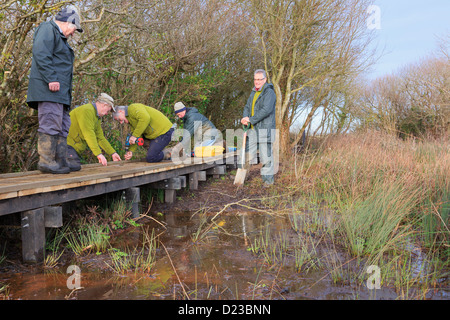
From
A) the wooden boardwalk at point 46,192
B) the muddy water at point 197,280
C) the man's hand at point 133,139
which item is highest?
the man's hand at point 133,139

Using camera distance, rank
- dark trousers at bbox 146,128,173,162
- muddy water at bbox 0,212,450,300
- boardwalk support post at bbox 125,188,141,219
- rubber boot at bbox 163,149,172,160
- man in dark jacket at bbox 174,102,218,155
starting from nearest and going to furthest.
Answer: muddy water at bbox 0,212,450,300, boardwalk support post at bbox 125,188,141,219, dark trousers at bbox 146,128,173,162, rubber boot at bbox 163,149,172,160, man in dark jacket at bbox 174,102,218,155

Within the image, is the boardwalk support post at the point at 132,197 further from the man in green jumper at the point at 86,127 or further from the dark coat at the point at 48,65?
the dark coat at the point at 48,65

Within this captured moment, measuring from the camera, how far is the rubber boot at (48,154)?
12.7 ft

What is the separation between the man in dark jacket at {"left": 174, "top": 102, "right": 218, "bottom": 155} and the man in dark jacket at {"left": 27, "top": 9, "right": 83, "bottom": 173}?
2.91 meters

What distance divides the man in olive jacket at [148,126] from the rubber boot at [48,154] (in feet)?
4.84

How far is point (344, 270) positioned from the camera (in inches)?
123

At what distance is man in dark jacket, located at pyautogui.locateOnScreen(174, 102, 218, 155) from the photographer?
682cm

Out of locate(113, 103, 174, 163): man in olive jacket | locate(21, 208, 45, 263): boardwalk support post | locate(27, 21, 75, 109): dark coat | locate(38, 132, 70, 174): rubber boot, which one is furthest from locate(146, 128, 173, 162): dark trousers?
locate(21, 208, 45, 263): boardwalk support post

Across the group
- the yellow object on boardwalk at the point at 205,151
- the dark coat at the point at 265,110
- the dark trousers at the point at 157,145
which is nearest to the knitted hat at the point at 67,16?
the dark trousers at the point at 157,145

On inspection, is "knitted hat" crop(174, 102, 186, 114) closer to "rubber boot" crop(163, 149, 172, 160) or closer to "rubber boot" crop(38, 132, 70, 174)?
"rubber boot" crop(163, 149, 172, 160)

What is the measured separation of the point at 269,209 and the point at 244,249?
164 cm

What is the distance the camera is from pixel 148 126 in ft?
19.3
